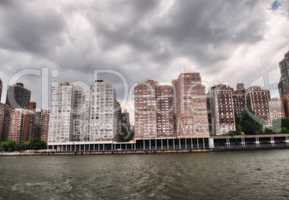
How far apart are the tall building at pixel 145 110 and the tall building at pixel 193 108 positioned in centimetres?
2074

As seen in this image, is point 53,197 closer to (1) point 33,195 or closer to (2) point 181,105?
(1) point 33,195

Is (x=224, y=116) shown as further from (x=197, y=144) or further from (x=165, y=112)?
(x=165, y=112)

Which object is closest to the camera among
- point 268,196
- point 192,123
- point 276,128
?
point 268,196

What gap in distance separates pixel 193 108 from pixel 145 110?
35493 mm

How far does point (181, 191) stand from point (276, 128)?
197 metres

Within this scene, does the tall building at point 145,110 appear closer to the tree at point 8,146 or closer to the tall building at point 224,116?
the tall building at point 224,116

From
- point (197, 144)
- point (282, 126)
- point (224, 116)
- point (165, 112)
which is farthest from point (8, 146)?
point (282, 126)

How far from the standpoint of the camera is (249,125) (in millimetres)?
187375

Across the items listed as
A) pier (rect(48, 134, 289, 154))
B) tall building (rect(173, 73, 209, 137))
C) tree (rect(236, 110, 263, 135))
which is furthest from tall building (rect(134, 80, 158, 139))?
tree (rect(236, 110, 263, 135))

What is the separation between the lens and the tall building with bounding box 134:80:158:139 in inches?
7060

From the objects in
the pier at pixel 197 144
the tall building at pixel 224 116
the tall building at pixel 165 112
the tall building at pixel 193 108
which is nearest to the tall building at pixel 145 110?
the tall building at pixel 165 112

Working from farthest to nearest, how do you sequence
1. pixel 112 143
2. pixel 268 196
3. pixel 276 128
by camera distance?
pixel 276 128
pixel 112 143
pixel 268 196

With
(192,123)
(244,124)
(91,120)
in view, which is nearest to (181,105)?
(192,123)

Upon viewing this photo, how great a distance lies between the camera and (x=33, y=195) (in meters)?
26.6
